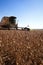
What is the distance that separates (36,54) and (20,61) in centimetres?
91

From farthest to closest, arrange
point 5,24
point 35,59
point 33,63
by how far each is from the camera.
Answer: point 5,24, point 35,59, point 33,63

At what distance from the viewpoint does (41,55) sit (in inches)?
189

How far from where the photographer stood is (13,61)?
13.6 feet

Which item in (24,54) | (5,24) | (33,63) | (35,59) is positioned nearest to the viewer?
(33,63)

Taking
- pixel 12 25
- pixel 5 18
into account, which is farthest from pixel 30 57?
pixel 5 18

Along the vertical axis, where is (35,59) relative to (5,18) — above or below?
below

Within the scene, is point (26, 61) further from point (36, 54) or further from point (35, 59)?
point (36, 54)

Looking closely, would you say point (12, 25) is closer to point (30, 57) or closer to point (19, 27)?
point (19, 27)

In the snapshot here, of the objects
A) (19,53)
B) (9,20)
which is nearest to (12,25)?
(9,20)

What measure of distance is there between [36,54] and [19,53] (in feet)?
2.06

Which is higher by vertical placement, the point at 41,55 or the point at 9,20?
the point at 9,20

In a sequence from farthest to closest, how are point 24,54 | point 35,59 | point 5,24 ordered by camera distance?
point 5,24
point 24,54
point 35,59

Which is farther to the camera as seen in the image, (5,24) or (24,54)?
(5,24)

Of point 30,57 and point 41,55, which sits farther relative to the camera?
point 41,55
